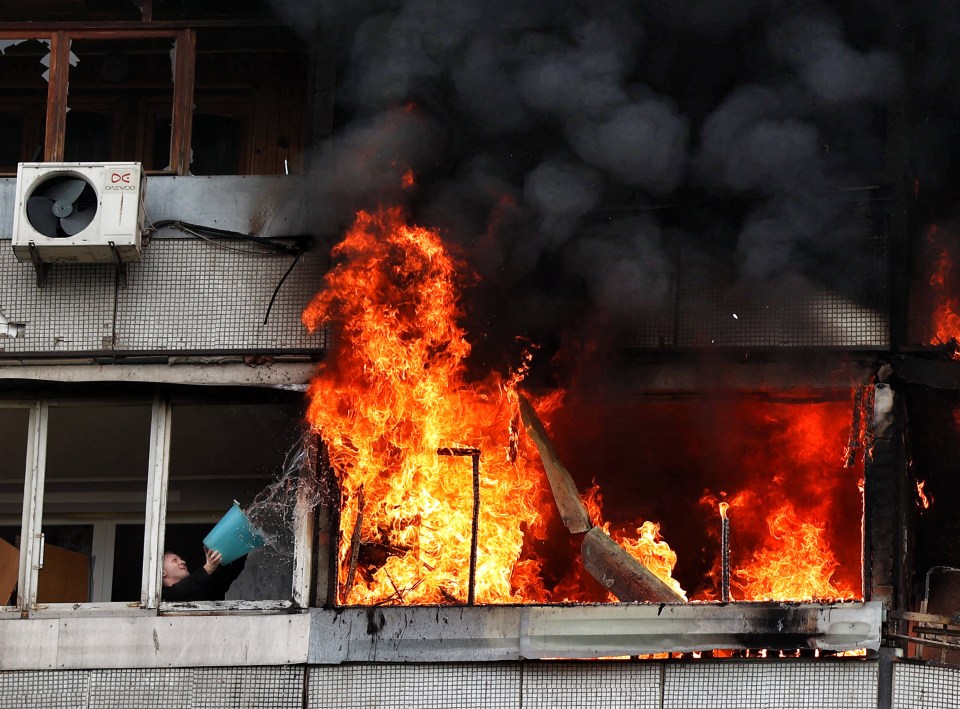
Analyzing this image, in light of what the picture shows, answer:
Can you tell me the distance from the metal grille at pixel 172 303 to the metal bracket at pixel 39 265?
0.16 feet

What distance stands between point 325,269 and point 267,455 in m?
1.45

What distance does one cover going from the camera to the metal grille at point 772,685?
32.9ft

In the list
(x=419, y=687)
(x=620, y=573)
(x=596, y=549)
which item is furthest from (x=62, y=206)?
(x=620, y=573)

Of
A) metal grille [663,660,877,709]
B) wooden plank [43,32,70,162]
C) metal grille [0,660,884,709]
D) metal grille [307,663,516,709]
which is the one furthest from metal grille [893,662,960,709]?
wooden plank [43,32,70,162]

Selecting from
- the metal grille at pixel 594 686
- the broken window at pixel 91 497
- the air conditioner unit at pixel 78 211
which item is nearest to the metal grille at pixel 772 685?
the metal grille at pixel 594 686

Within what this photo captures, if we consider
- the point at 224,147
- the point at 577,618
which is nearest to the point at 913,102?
the point at 577,618

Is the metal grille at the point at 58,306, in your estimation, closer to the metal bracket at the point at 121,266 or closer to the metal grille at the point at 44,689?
the metal bracket at the point at 121,266

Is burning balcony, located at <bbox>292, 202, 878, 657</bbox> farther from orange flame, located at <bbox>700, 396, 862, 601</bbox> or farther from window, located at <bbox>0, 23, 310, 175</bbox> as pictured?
window, located at <bbox>0, 23, 310, 175</bbox>

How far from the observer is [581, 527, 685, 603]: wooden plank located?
10.2 meters

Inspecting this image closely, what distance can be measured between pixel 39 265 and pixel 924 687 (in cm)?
702

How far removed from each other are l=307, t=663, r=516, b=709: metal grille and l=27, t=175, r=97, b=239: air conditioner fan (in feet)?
12.2

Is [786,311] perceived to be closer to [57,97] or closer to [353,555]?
[353,555]

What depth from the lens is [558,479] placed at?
10.6 meters

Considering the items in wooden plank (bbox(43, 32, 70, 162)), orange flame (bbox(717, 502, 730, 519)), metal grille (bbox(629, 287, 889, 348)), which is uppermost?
wooden plank (bbox(43, 32, 70, 162))
